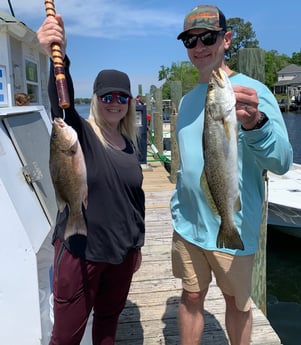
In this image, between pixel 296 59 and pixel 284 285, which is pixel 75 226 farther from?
pixel 296 59

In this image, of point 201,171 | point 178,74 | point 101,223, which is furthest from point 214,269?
point 178,74

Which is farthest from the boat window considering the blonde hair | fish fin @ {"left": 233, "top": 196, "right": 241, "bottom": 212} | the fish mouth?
the fish mouth

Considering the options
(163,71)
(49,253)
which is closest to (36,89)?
(49,253)

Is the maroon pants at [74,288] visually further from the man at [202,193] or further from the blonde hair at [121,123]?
the blonde hair at [121,123]

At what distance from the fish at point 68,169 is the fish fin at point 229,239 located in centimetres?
77

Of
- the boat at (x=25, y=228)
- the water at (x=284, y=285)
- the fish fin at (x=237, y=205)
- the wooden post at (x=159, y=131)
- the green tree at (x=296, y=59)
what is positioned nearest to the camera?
the boat at (x=25, y=228)

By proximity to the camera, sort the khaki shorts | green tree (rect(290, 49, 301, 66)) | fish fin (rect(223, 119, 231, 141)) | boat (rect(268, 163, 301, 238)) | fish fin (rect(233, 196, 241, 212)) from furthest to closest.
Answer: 1. green tree (rect(290, 49, 301, 66))
2. boat (rect(268, 163, 301, 238))
3. the khaki shorts
4. fish fin (rect(233, 196, 241, 212))
5. fish fin (rect(223, 119, 231, 141))

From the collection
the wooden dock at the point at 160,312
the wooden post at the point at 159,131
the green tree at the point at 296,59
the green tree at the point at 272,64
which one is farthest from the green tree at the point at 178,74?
the wooden dock at the point at 160,312

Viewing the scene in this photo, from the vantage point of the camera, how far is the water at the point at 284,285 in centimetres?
548

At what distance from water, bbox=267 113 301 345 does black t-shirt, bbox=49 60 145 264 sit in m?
3.97

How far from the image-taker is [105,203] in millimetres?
2094

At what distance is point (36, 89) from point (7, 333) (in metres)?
8.74

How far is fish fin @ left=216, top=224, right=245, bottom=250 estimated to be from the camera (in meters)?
2.08

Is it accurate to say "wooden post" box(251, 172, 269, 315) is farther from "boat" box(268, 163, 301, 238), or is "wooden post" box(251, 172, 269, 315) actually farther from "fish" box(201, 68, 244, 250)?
"boat" box(268, 163, 301, 238)
